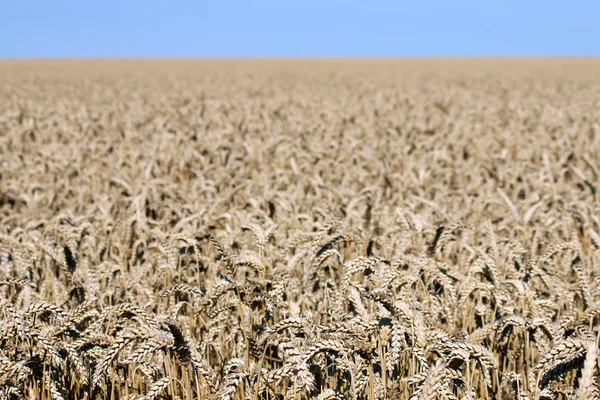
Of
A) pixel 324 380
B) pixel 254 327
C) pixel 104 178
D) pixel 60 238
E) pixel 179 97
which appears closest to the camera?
pixel 324 380

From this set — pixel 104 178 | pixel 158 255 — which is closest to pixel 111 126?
pixel 104 178

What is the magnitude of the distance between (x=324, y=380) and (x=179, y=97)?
15.9 m

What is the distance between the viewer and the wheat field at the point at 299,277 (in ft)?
6.48

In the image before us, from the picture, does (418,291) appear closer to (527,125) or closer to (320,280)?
(320,280)

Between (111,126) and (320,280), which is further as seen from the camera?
(111,126)

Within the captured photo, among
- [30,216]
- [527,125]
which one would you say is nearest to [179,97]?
[527,125]

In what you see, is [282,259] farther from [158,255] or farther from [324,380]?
[324,380]

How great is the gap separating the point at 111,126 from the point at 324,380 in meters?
8.86

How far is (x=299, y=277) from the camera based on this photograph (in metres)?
3.52

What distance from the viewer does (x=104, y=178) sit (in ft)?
21.2

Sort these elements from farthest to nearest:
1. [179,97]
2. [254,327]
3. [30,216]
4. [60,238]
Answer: [179,97]
[30,216]
[60,238]
[254,327]

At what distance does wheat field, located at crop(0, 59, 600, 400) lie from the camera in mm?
1975

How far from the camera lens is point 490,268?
2.65 metres

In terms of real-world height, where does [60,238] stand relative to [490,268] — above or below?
below
